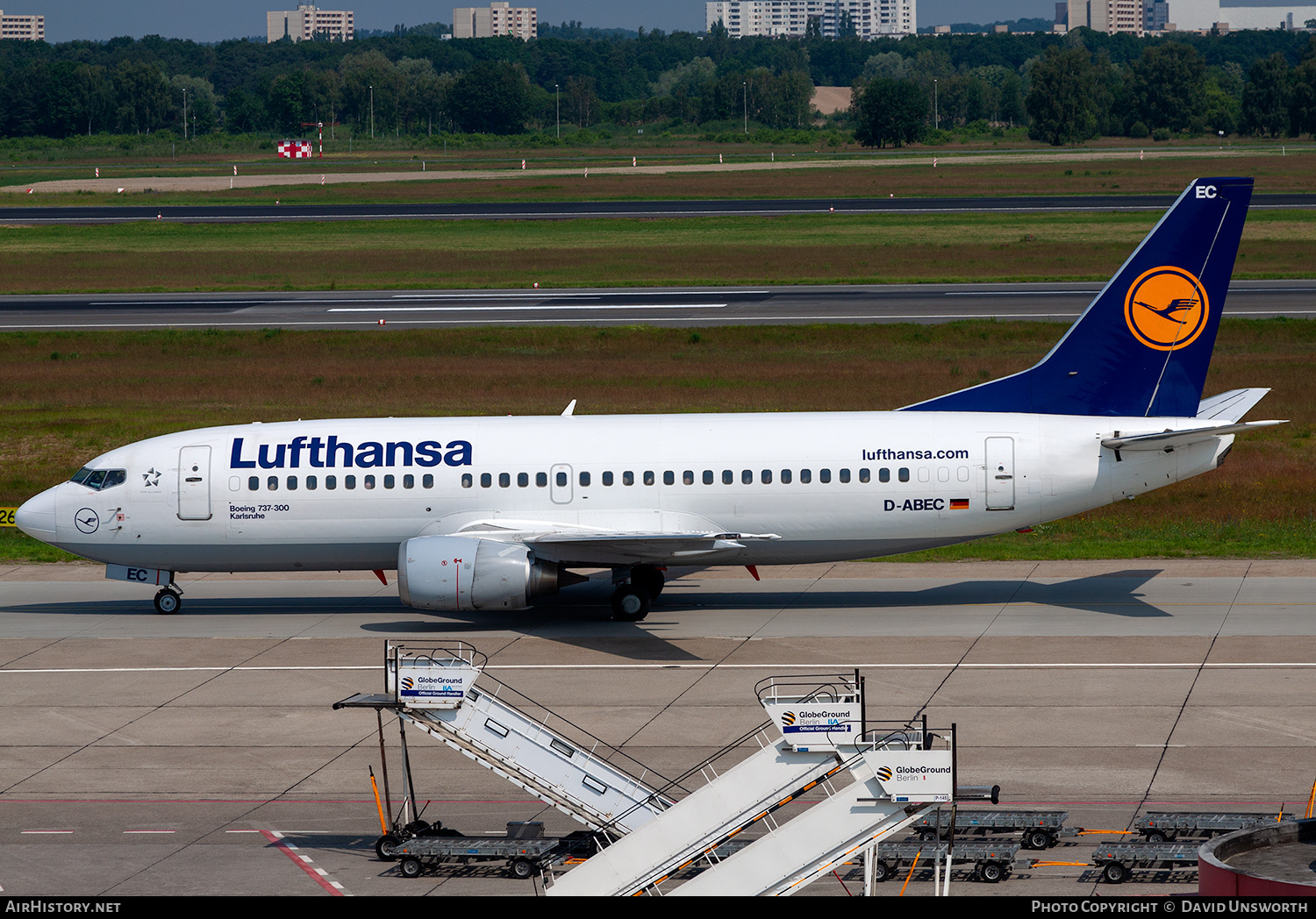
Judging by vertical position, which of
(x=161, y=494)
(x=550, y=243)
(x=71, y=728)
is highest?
(x=550, y=243)

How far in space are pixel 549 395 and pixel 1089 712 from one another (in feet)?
116

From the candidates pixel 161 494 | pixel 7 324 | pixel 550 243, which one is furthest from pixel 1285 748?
pixel 550 243

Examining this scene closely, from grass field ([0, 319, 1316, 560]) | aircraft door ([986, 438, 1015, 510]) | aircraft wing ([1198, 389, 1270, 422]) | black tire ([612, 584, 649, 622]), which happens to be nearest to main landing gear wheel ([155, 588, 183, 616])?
grass field ([0, 319, 1316, 560])

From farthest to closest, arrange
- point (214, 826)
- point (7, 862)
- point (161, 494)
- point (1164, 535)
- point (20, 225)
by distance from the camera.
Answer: point (20, 225) → point (1164, 535) → point (161, 494) → point (214, 826) → point (7, 862)

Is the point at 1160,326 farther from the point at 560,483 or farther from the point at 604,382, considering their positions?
the point at 604,382

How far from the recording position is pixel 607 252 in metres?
100

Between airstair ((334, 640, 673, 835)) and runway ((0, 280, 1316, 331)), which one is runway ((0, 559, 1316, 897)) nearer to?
airstair ((334, 640, 673, 835))

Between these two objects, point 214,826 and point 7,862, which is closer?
point 7,862

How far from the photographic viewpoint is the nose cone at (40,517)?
33.3 metres

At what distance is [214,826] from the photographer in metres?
20.5

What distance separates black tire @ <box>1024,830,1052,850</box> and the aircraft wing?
1618 cm

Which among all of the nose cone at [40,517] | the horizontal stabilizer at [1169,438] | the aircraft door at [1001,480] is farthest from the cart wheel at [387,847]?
the horizontal stabilizer at [1169,438]

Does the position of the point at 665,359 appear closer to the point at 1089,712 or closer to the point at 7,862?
the point at 1089,712

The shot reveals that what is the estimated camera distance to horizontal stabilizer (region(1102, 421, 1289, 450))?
3042cm
